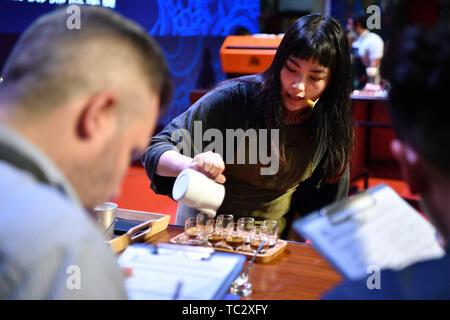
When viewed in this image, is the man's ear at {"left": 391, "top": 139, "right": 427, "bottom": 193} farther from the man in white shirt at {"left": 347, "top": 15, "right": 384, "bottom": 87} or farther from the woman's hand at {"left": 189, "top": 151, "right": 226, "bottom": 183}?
the man in white shirt at {"left": 347, "top": 15, "right": 384, "bottom": 87}

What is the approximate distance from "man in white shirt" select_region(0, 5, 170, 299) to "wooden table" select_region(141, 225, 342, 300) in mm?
680

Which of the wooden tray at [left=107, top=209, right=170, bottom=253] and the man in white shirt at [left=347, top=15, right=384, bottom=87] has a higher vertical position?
the man in white shirt at [left=347, top=15, right=384, bottom=87]

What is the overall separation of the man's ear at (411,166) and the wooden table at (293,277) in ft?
1.93

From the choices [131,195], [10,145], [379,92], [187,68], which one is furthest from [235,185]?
[187,68]

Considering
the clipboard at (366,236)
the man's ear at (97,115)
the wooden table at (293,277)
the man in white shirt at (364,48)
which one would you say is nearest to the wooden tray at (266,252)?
the wooden table at (293,277)

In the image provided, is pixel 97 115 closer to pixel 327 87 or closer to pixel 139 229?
pixel 139 229

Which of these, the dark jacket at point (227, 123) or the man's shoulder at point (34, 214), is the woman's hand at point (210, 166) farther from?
the man's shoulder at point (34, 214)

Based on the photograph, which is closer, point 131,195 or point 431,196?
point 431,196

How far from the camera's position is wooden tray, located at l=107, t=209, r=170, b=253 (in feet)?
5.05

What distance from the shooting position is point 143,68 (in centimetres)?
78

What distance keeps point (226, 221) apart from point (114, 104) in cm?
106

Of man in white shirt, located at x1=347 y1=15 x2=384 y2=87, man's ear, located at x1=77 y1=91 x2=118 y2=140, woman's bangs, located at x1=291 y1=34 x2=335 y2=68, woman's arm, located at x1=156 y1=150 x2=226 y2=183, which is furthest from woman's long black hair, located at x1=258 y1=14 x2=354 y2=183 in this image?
man in white shirt, located at x1=347 y1=15 x2=384 y2=87

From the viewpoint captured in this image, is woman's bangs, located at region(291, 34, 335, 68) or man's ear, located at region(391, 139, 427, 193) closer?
man's ear, located at region(391, 139, 427, 193)
